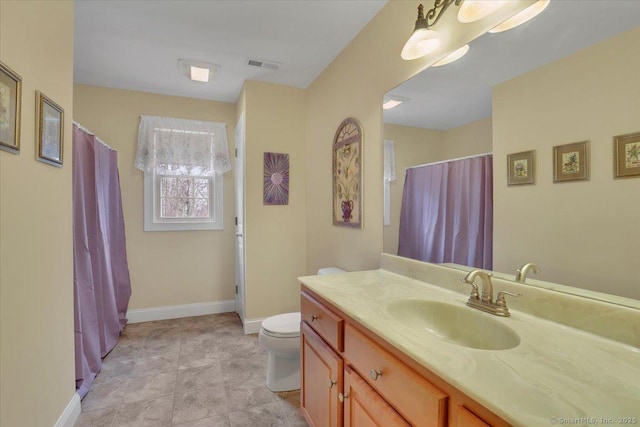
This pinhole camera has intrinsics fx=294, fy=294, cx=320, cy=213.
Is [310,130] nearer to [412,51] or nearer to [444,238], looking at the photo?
[412,51]

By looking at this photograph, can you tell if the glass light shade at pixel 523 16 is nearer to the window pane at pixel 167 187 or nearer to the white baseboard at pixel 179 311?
the window pane at pixel 167 187

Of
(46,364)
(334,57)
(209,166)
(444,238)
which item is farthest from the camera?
(209,166)

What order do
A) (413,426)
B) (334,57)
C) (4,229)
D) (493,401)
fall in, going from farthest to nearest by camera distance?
(334,57) → (4,229) → (413,426) → (493,401)

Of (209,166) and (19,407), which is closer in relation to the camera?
(19,407)

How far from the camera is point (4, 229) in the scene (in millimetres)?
1116

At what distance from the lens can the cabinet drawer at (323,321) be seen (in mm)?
1223

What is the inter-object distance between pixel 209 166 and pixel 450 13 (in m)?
2.77

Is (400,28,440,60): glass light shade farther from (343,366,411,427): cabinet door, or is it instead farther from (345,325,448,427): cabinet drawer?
(343,366,411,427): cabinet door

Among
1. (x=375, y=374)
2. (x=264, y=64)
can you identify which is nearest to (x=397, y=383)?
(x=375, y=374)

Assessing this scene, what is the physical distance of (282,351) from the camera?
194cm

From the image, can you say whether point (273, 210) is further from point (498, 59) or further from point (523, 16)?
point (523, 16)

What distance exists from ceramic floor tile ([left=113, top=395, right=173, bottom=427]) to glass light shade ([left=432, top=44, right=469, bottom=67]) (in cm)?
248

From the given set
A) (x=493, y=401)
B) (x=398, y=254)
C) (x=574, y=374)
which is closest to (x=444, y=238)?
(x=398, y=254)

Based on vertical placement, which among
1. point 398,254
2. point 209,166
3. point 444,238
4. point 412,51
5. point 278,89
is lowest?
point 398,254
